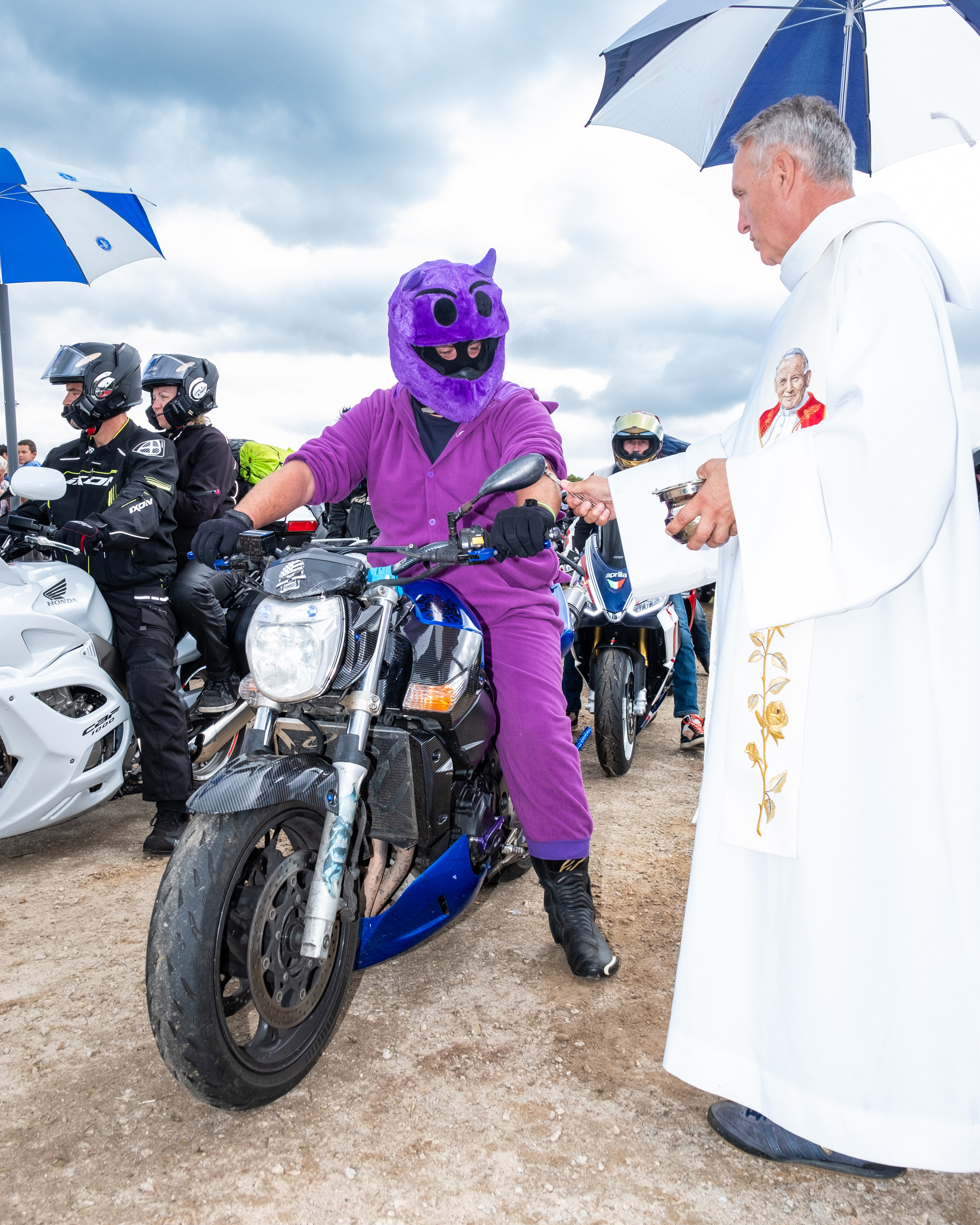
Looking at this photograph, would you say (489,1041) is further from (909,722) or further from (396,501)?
(396,501)

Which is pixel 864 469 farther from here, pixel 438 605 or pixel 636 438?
pixel 636 438

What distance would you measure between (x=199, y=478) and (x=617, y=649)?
269 centimetres

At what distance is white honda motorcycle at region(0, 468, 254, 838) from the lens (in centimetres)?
361

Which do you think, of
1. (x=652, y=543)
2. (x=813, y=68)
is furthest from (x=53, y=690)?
(x=813, y=68)

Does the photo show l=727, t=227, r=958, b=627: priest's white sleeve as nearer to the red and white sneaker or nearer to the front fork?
the front fork

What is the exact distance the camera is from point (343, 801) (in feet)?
6.78

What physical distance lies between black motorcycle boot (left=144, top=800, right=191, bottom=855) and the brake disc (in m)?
2.01

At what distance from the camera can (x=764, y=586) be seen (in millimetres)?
1777

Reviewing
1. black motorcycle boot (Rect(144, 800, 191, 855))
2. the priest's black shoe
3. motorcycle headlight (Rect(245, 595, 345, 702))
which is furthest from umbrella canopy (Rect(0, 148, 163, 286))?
the priest's black shoe

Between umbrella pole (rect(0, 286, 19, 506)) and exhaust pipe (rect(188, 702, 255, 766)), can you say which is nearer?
exhaust pipe (rect(188, 702, 255, 766))

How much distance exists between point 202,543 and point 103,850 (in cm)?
245

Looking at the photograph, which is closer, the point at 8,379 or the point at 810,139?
the point at 810,139

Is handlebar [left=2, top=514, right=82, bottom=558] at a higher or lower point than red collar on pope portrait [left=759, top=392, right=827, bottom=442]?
lower

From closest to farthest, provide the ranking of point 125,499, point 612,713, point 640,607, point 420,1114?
point 420,1114, point 125,499, point 612,713, point 640,607
